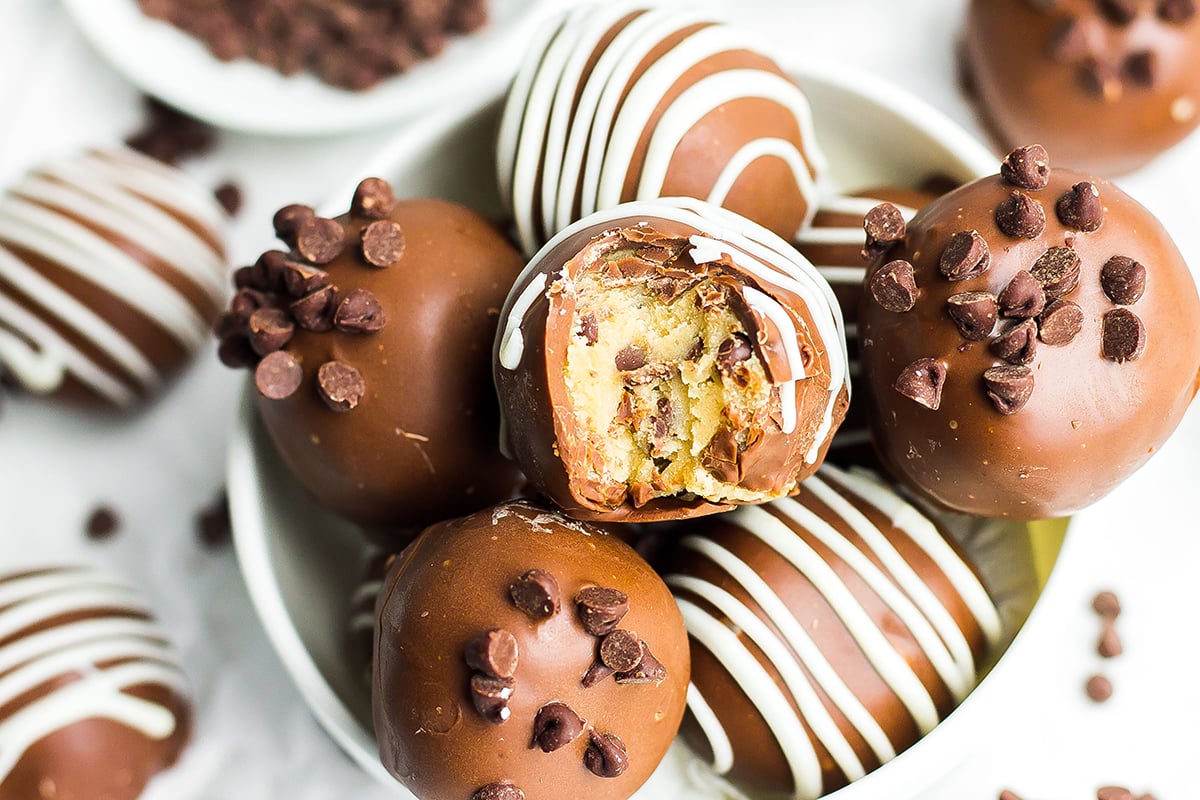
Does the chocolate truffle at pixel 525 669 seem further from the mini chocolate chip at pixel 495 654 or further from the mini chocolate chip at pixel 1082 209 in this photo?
the mini chocolate chip at pixel 1082 209

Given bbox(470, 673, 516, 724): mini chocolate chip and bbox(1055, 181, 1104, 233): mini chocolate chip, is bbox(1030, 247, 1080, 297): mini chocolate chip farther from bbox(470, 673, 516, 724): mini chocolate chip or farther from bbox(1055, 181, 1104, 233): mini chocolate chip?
bbox(470, 673, 516, 724): mini chocolate chip

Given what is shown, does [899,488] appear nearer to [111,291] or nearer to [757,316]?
[757,316]

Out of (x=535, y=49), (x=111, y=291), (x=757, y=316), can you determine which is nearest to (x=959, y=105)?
(x=535, y=49)

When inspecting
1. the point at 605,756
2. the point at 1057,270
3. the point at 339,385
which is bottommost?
the point at 605,756

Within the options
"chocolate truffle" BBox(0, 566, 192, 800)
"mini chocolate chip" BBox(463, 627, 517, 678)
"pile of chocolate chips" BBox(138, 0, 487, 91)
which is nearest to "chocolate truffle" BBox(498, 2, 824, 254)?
"mini chocolate chip" BBox(463, 627, 517, 678)

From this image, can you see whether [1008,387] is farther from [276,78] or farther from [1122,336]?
[276,78]

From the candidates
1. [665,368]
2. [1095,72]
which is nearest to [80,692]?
[665,368]
